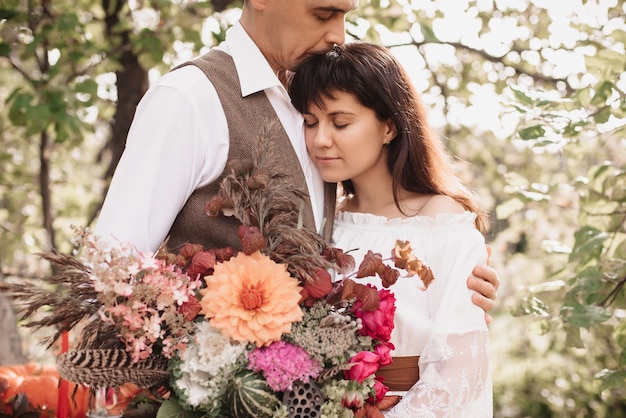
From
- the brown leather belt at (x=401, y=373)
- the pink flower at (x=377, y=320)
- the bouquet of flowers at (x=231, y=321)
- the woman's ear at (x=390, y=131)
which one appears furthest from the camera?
the woman's ear at (x=390, y=131)

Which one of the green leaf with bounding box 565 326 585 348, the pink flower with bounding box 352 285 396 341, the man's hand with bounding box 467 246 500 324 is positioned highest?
the pink flower with bounding box 352 285 396 341

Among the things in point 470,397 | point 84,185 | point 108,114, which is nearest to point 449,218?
point 470,397

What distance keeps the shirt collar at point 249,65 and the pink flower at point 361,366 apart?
85 cm

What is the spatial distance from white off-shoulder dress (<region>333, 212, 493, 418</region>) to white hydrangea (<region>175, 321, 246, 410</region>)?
0.61 meters

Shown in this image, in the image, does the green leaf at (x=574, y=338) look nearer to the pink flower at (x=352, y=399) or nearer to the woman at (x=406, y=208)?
the woman at (x=406, y=208)

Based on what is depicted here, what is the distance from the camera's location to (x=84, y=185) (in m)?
6.68

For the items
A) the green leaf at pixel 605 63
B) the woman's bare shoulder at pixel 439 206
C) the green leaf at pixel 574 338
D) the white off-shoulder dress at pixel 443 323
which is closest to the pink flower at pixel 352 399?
the white off-shoulder dress at pixel 443 323

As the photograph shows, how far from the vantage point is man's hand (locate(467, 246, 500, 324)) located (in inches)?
80.0

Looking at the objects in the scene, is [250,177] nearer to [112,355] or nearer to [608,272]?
[112,355]

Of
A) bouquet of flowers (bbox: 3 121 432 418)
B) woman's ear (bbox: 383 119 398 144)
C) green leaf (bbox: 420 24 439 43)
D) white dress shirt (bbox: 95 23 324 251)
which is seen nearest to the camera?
bouquet of flowers (bbox: 3 121 432 418)

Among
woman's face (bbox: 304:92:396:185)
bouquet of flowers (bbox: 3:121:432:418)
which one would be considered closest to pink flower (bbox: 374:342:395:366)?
bouquet of flowers (bbox: 3:121:432:418)

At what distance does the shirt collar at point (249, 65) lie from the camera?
6.73 ft

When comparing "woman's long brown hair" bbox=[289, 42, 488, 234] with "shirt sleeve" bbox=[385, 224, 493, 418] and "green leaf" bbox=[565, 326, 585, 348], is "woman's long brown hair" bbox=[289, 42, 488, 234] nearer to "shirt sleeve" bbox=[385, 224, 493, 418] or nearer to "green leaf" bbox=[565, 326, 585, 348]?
"shirt sleeve" bbox=[385, 224, 493, 418]

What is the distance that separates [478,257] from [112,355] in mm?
→ 1107
